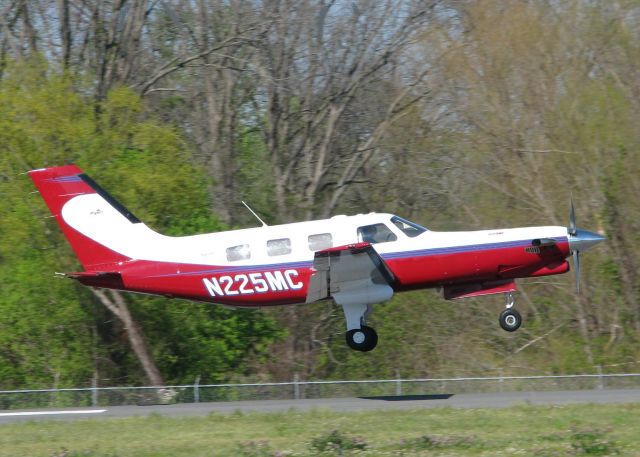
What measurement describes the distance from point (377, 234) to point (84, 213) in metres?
6.76

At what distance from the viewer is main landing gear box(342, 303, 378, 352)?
2005 cm

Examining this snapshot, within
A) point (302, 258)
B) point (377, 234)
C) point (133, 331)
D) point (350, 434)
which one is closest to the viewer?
point (350, 434)

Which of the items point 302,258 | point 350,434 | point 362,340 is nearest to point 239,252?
point 302,258

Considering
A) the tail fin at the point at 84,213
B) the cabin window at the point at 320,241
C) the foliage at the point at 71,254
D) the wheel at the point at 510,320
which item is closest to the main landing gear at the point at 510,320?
the wheel at the point at 510,320

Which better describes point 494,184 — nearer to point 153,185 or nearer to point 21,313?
point 153,185

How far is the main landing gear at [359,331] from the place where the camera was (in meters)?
20.0

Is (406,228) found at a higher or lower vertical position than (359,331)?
higher

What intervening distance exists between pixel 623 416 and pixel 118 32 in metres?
26.1

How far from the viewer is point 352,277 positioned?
Result: 19.9 meters

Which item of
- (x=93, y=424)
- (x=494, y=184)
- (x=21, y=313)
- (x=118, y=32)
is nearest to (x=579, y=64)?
(x=494, y=184)

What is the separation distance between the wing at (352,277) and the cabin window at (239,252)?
1.49 m

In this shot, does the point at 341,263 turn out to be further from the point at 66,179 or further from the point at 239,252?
the point at 66,179

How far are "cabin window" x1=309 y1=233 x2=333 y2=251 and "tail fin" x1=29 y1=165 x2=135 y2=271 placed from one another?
4268 mm

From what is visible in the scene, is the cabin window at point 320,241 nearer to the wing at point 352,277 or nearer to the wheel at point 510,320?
the wing at point 352,277
